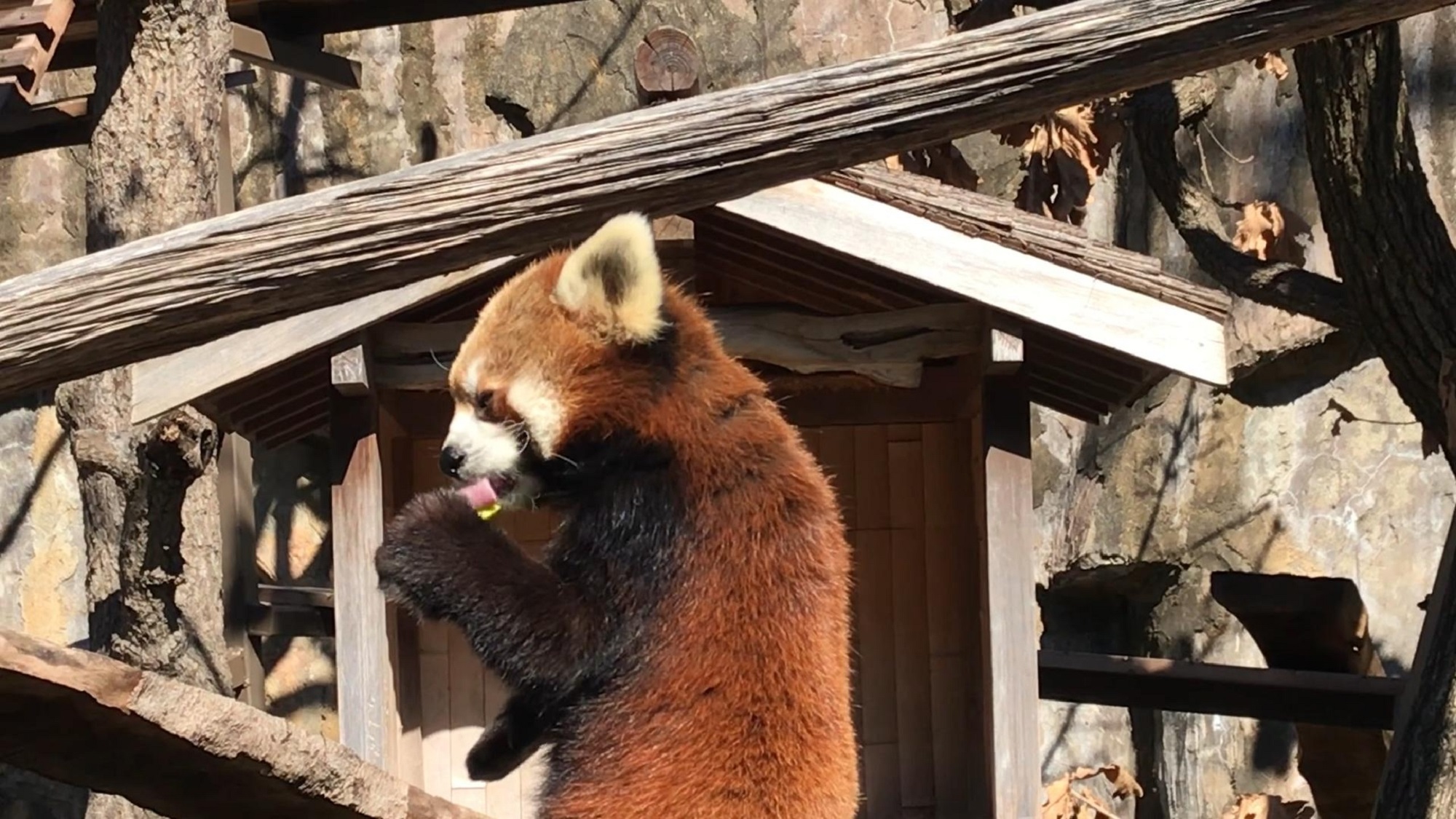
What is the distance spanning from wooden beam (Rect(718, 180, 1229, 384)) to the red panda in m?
0.54

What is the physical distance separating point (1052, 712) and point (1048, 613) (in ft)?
1.60

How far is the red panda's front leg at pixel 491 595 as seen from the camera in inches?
117

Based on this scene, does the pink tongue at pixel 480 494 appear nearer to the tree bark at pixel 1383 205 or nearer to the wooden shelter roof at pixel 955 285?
the wooden shelter roof at pixel 955 285

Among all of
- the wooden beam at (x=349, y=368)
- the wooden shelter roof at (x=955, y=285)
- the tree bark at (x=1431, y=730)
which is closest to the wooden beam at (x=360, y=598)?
the wooden beam at (x=349, y=368)

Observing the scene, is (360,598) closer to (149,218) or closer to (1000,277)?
(149,218)

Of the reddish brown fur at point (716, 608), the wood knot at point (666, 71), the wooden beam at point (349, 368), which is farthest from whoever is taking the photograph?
the wooden beam at point (349, 368)

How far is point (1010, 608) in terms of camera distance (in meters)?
3.83

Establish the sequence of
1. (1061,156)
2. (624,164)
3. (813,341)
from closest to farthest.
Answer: (624,164)
(813,341)
(1061,156)

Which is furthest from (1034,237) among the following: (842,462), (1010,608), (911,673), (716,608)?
(911,673)

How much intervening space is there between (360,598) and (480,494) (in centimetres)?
81

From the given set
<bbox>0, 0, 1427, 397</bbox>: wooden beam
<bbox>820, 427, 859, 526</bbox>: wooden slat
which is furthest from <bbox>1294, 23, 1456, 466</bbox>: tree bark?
<bbox>0, 0, 1427, 397</bbox>: wooden beam

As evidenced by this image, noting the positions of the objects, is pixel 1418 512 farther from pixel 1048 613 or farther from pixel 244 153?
pixel 244 153

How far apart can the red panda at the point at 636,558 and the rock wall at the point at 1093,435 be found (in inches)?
181

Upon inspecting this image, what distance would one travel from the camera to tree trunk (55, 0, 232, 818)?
450 cm
